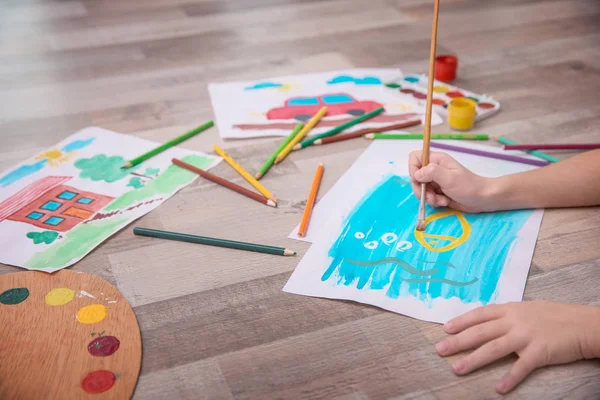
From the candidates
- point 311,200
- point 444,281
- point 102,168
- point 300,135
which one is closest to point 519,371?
point 444,281

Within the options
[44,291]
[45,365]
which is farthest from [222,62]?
[45,365]

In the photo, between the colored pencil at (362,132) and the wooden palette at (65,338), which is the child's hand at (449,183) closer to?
the colored pencil at (362,132)

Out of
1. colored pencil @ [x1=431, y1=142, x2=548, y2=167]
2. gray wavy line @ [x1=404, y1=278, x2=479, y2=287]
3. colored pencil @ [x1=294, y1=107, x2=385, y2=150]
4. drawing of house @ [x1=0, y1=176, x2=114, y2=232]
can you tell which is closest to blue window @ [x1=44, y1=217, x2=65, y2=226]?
drawing of house @ [x1=0, y1=176, x2=114, y2=232]

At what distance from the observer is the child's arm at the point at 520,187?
962mm

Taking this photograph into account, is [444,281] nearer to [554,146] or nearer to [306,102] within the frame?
[554,146]

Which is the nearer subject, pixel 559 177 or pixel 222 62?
pixel 559 177

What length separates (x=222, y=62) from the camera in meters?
1.62

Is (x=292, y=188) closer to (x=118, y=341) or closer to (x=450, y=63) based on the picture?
(x=118, y=341)

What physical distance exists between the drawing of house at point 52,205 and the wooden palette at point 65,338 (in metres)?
0.13

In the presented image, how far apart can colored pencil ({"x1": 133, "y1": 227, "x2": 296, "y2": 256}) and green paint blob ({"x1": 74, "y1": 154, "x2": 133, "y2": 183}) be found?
186mm

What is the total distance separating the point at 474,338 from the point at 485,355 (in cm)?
3

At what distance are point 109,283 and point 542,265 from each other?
0.58m

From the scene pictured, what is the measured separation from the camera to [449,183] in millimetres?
953

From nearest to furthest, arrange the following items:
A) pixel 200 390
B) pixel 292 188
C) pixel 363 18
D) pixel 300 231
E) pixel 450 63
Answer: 1. pixel 200 390
2. pixel 300 231
3. pixel 292 188
4. pixel 450 63
5. pixel 363 18
